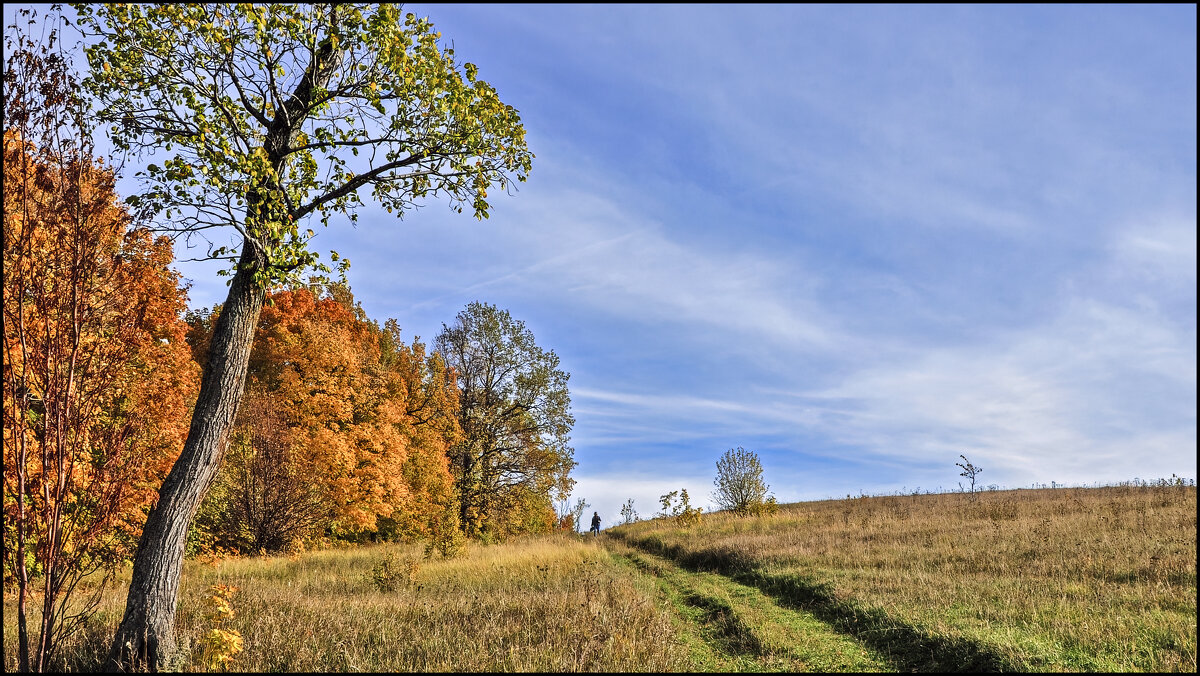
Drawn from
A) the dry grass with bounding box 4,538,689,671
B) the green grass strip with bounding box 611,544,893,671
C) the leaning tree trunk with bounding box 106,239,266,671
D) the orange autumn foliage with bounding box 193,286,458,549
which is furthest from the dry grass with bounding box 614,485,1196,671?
the orange autumn foliage with bounding box 193,286,458,549

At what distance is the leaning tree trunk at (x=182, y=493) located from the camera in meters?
7.17

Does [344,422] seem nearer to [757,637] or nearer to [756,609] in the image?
[756,609]

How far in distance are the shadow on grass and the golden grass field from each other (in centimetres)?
3

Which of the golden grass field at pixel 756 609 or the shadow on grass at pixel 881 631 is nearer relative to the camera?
the golden grass field at pixel 756 609

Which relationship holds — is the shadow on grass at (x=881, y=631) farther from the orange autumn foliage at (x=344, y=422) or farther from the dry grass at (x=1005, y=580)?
the orange autumn foliage at (x=344, y=422)

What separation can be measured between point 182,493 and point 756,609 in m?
9.41

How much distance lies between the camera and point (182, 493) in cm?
758

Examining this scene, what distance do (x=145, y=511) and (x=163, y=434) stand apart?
3.97 metres

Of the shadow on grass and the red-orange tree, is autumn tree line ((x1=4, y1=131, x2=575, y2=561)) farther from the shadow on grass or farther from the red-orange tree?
the shadow on grass

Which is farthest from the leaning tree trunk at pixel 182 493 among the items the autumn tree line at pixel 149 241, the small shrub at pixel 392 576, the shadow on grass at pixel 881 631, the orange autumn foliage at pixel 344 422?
the orange autumn foliage at pixel 344 422

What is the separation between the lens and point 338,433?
72.9 ft

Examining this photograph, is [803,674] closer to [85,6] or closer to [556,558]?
[556,558]

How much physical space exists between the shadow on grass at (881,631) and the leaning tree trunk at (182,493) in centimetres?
929

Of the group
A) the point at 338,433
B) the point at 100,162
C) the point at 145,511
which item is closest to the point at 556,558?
the point at 338,433
